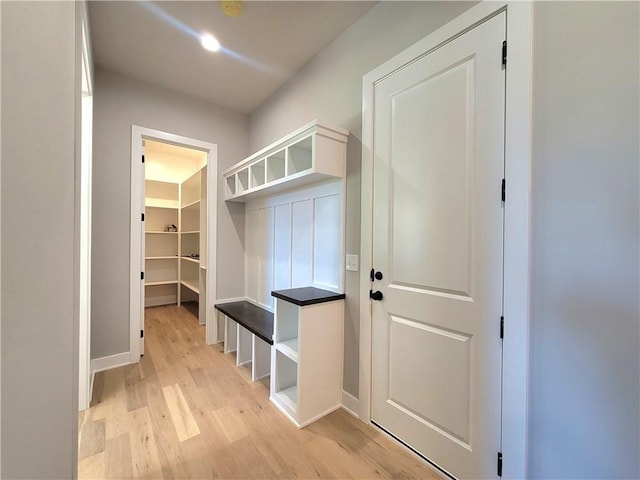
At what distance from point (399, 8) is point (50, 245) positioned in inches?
84.9

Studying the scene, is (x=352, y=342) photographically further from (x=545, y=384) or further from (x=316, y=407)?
(x=545, y=384)

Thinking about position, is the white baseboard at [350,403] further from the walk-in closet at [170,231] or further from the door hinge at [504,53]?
the walk-in closet at [170,231]

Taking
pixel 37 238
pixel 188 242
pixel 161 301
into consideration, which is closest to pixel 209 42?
pixel 37 238

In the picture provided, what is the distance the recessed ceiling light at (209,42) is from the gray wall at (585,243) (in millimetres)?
2136

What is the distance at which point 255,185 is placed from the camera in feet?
9.07

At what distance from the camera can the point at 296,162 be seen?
226cm

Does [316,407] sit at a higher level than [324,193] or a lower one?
lower

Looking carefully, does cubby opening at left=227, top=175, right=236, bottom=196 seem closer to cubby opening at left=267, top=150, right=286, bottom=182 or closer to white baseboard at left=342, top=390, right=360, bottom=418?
cubby opening at left=267, top=150, right=286, bottom=182

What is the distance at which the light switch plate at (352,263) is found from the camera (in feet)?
6.32

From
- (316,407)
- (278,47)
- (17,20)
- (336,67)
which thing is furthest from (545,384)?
(278,47)

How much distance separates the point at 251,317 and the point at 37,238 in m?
2.14

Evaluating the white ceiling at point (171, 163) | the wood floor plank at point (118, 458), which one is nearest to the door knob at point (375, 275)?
the wood floor plank at point (118, 458)

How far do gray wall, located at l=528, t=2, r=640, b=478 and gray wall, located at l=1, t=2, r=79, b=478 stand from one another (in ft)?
5.34

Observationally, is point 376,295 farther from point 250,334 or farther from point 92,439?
point 92,439
